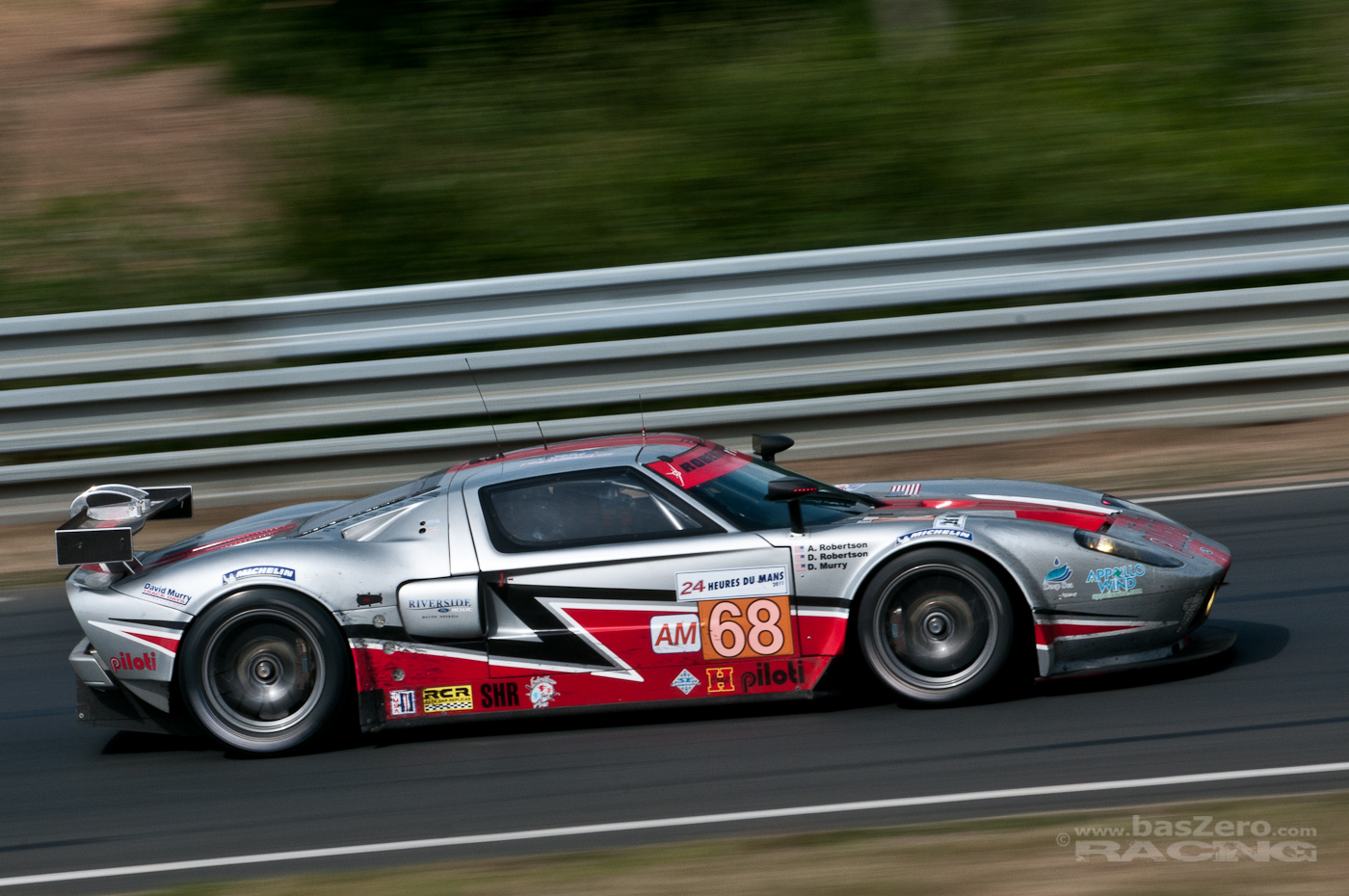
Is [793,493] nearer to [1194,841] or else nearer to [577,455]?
[577,455]

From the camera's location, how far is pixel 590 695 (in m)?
5.57

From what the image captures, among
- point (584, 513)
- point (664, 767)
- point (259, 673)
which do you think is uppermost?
point (584, 513)

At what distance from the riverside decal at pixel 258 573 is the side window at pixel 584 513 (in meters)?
0.86

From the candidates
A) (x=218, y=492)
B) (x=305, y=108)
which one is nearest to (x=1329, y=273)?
(x=218, y=492)

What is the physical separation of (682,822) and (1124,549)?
6.86 ft

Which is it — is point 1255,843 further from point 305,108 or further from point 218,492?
point 305,108

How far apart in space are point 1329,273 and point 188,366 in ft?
26.1

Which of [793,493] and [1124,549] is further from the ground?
[793,493]

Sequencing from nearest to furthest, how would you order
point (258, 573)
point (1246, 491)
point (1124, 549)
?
1. point (1124, 549)
2. point (258, 573)
3. point (1246, 491)

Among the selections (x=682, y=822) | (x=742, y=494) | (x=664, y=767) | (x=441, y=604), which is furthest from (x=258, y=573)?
(x=682, y=822)

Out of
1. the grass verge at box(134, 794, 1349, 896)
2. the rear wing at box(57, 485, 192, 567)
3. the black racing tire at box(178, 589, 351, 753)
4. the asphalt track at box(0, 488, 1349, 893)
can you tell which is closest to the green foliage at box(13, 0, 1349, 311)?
the rear wing at box(57, 485, 192, 567)

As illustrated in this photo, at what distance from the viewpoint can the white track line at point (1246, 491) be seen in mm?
8289

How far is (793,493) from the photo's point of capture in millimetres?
5559

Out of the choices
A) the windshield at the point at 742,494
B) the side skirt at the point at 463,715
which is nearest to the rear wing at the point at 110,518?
the side skirt at the point at 463,715
